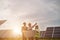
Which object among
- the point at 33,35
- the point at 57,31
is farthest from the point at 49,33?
the point at 33,35

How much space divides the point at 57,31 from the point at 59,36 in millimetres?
995

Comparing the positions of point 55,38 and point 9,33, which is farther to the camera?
point 9,33

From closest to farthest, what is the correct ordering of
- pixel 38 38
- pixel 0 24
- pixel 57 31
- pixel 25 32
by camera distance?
pixel 25 32, pixel 38 38, pixel 57 31, pixel 0 24

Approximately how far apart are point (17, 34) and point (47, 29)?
7.32 feet

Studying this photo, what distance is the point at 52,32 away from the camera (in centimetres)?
1706

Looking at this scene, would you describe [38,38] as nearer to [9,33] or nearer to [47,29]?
[47,29]

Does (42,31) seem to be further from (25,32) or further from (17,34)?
(25,32)

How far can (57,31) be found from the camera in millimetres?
17172

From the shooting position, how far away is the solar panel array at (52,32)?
1635 cm

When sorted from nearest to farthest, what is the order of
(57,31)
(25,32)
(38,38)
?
(25,32), (38,38), (57,31)

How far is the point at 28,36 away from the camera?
14953mm

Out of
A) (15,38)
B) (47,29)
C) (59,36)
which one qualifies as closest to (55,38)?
(59,36)

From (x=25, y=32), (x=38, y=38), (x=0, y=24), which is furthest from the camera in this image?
A: (x=0, y=24)

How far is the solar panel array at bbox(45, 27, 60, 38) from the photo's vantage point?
16355mm
